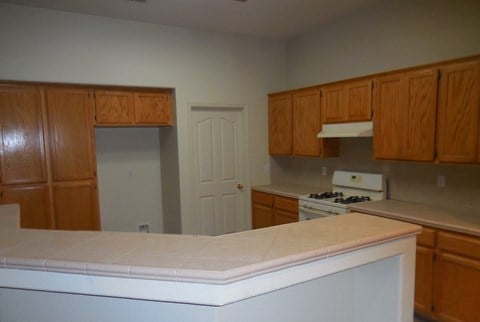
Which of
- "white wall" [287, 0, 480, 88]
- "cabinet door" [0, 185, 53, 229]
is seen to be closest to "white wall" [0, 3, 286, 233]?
"white wall" [287, 0, 480, 88]

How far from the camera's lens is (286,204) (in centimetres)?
398

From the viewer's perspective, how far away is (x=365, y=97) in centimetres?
319

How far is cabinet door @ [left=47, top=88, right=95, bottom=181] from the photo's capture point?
335cm

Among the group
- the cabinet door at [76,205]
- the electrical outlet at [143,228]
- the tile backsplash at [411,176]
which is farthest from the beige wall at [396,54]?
the cabinet door at [76,205]

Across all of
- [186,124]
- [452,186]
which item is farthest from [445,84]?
[186,124]

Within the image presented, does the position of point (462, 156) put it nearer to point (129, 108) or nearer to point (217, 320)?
point (217, 320)

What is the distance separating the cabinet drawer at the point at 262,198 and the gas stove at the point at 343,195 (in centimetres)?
63

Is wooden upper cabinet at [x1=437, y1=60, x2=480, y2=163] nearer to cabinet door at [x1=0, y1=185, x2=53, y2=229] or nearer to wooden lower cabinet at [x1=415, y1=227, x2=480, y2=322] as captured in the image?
wooden lower cabinet at [x1=415, y1=227, x2=480, y2=322]

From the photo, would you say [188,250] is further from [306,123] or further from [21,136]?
[306,123]

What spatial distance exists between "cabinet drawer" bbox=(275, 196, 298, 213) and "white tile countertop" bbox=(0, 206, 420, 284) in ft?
7.12

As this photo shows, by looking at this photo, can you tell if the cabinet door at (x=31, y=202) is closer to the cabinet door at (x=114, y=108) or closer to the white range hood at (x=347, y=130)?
the cabinet door at (x=114, y=108)

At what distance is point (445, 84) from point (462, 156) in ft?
1.98

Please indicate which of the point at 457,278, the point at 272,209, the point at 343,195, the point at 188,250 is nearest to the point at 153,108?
the point at 272,209

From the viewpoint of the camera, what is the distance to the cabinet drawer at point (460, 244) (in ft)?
7.27
